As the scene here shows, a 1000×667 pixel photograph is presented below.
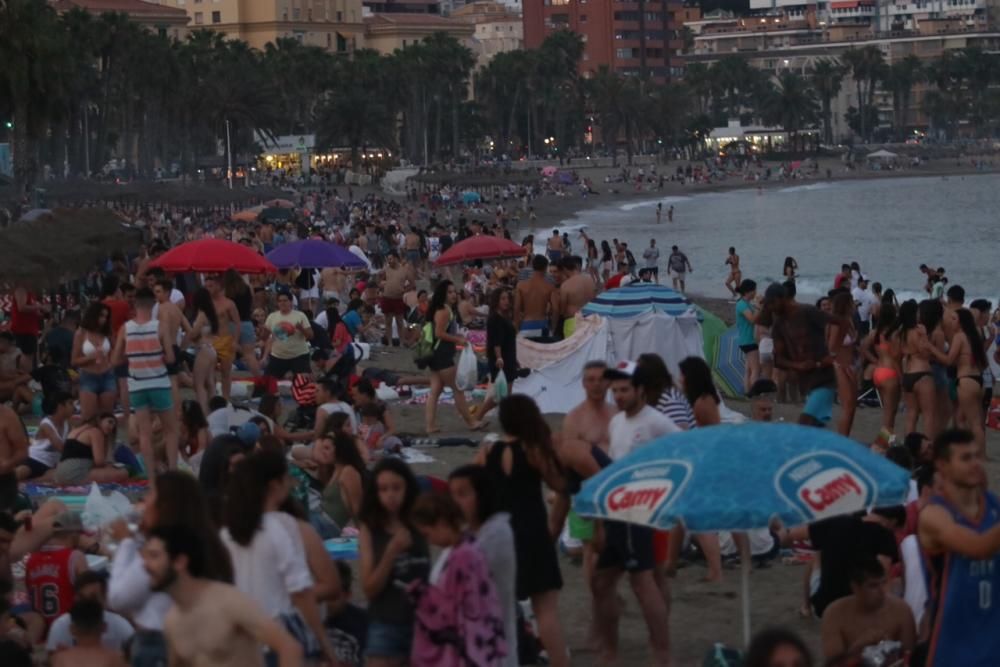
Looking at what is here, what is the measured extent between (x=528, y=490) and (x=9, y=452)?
3.79m

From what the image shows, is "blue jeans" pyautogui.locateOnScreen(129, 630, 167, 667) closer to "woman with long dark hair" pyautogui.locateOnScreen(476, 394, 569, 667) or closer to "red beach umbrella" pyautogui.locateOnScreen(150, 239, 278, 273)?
"woman with long dark hair" pyautogui.locateOnScreen(476, 394, 569, 667)

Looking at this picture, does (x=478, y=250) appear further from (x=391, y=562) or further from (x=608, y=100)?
(x=608, y=100)

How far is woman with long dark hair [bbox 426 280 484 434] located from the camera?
45.2 feet

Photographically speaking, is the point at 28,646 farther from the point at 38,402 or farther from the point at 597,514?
the point at 38,402

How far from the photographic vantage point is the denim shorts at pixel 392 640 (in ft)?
20.2

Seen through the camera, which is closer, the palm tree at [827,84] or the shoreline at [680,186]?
the shoreline at [680,186]

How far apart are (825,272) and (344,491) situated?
47.3 metres

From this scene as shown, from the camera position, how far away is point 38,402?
14.6m

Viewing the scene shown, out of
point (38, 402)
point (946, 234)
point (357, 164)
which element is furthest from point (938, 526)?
point (357, 164)

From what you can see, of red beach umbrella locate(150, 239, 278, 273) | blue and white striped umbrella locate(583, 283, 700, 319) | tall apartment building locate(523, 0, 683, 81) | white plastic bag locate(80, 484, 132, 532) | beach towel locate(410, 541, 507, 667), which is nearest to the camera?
beach towel locate(410, 541, 507, 667)

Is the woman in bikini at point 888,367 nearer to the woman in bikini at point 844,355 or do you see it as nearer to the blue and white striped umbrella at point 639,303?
the woman in bikini at point 844,355

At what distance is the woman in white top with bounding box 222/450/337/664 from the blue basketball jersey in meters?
2.07

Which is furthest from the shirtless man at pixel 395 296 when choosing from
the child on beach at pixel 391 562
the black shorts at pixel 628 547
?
the child on beach at pixel 391 562

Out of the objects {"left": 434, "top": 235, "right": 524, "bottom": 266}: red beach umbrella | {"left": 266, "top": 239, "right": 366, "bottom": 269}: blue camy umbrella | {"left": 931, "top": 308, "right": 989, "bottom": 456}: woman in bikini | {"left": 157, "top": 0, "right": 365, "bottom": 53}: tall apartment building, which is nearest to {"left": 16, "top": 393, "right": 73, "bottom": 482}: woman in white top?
{"left": 931, "top": 308, "right": 989, "bottom": 456}: woman in bikini
